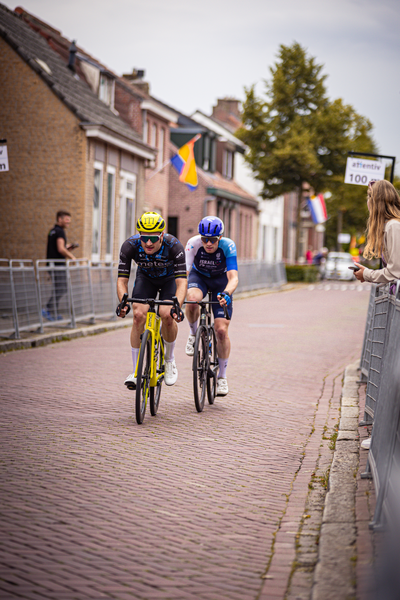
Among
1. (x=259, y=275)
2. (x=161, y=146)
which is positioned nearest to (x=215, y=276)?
(x=161, y=146)

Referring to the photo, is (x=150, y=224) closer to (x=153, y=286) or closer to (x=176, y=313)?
(x=176, y=313)

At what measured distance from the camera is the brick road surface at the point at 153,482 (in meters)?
3.94

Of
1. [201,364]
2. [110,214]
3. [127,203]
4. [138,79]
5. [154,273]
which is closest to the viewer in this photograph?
[154,273]

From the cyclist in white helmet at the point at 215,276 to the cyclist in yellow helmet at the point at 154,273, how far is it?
56 centimetres

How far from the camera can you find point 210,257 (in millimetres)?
8922

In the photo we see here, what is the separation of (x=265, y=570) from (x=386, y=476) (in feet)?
2.60

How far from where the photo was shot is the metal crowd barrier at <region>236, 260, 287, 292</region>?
3253 cm

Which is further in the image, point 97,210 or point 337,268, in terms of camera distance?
point 337,268

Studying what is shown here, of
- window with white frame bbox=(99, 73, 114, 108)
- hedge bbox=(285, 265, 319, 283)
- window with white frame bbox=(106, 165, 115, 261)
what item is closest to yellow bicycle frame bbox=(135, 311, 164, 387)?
window with white frame bbox=(106, 165, 115, 261)

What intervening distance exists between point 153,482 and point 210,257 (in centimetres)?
373

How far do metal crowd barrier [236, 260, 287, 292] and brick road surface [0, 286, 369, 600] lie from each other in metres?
20.9

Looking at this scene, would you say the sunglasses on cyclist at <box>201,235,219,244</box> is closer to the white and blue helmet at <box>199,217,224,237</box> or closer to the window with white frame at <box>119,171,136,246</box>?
the white and blue helmet at <box>199,217,224,237</box>

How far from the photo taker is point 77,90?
2681 centimetres

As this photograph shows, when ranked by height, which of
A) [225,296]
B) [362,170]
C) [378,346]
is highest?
[362,170]
